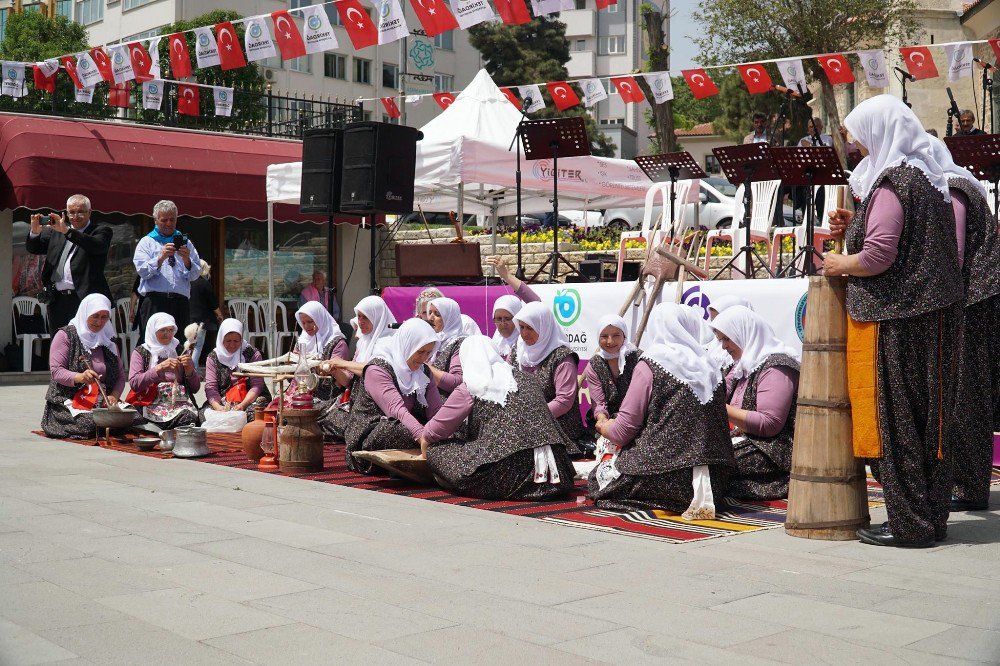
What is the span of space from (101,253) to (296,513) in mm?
5011

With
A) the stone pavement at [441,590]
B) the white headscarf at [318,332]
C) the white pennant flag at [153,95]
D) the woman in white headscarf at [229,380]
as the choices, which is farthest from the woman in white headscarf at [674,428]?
the white pennant flag at [153,95]

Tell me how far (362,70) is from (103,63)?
30.4 metres

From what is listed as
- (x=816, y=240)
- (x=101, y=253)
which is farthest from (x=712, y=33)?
(x=101, y=253)

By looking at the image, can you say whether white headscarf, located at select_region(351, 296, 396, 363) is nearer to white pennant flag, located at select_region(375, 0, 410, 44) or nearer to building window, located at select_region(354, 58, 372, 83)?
white pennant flag, located at select_region(375, 0, 410, 44)

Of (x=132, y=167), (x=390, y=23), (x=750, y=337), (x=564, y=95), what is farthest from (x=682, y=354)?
(x=132, y=167)

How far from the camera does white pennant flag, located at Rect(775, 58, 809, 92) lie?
1392cm

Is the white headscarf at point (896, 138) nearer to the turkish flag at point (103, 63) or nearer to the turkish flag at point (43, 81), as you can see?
the turkish flag at point (103, 63)

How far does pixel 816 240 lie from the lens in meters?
12.5

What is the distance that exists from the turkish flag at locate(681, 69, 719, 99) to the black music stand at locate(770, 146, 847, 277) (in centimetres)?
494

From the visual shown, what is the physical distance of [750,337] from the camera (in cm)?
638

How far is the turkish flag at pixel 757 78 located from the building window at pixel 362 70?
106ft

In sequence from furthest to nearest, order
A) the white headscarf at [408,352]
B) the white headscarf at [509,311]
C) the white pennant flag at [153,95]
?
the white pennant flag at [153,95] < the white headscarf at [509,311] < the white headscarf at [408,352]

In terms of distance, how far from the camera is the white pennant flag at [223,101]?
1762 centimetres

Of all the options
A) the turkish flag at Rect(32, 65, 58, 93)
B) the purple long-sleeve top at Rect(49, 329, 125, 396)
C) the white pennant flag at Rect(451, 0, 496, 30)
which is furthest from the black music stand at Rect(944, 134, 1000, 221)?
the turkish flag at Rect(32, 65, 58, 93)
